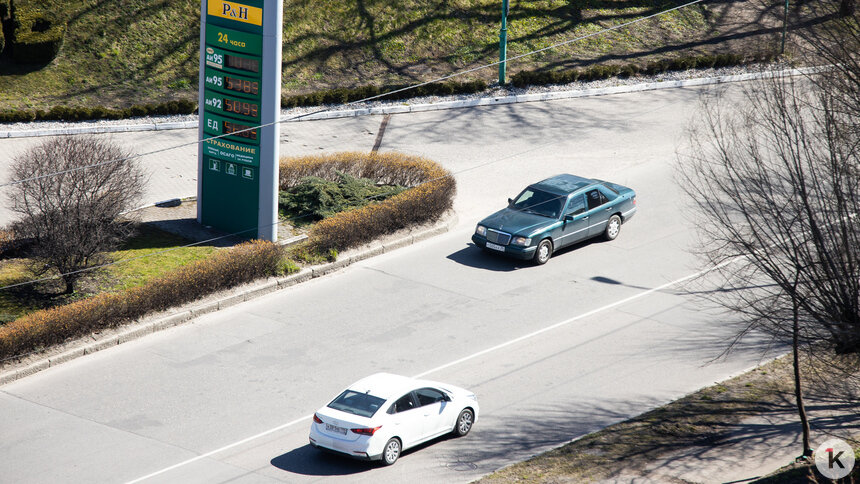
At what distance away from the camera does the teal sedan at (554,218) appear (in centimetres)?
2116

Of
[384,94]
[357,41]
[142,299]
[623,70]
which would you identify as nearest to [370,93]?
[384,94]

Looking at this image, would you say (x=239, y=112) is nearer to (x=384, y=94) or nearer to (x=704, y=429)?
(x=384, y=94)

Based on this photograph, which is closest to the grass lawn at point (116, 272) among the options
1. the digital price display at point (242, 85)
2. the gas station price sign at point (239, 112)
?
the gas station price sign at point (239, 112)

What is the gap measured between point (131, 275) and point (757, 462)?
12.6 metres

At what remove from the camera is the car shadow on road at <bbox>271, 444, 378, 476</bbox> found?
13852 millimetres

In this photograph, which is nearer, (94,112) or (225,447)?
(225,447)

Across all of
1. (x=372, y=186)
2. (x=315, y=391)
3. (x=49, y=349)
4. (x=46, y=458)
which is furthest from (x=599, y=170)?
(x=46, y=458)

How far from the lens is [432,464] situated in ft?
46.2

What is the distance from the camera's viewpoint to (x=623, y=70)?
3347cm

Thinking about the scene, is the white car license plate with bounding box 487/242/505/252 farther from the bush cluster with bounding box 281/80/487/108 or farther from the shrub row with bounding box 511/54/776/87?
the shrub row with bounding box 511/54/776/87

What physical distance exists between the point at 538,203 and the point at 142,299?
897 cm

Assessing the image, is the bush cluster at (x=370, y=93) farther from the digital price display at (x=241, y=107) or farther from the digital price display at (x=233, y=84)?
the digital price display at (x=241, y=107)

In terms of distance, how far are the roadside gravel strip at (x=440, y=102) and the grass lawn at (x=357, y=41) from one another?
53.5 inches

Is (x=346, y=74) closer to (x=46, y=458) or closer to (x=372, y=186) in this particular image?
(x=372, y=186)
